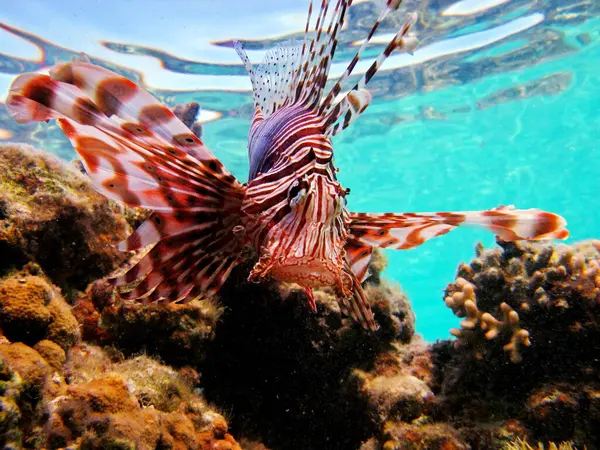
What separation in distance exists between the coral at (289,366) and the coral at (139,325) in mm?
666

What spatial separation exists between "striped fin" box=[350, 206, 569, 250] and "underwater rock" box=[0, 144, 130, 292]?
2.47 metres

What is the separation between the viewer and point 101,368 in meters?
3.01

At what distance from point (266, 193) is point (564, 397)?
3455 millimetres

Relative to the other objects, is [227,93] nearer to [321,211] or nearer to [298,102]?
[298,102]

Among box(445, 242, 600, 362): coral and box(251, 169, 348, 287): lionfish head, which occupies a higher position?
box(445, 242, 600, 362): coral

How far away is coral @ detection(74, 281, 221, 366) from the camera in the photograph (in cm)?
336

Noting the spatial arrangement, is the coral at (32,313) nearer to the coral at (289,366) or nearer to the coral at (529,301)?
the coral at (289,366)

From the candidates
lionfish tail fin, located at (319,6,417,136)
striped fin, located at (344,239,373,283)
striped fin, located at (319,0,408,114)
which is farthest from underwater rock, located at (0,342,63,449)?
striped fin, located at (319,0,408,114)

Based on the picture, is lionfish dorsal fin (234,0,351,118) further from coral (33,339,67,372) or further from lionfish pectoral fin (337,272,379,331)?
coral (33,339,67,372)

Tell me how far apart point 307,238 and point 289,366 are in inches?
119

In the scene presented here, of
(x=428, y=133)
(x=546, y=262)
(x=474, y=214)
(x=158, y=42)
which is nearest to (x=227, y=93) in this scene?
(x=158, y=42)

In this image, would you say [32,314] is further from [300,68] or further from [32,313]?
[300,68]

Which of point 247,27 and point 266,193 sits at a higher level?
point 247,27

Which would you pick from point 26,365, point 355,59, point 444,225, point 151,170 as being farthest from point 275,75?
point 26,365
